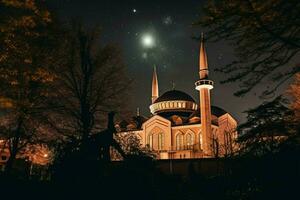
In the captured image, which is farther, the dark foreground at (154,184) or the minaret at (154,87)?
the minaret at (154,87)

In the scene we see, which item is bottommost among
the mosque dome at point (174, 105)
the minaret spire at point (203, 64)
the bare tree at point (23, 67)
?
the bare tree at point (23, 67)

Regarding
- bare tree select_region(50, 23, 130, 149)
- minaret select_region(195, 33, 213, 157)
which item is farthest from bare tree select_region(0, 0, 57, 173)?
minaret select_region(195, 33, 213, 157)

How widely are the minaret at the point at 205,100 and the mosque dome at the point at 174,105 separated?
451 inches

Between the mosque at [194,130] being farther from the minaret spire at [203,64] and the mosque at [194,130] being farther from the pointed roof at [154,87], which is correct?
the pointed roof at [154,87]

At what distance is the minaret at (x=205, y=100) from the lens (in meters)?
49.7

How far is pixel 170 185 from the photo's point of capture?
11.4 metres

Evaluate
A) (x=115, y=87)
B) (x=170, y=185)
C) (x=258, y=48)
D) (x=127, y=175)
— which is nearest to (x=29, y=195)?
(x=127, y=175)

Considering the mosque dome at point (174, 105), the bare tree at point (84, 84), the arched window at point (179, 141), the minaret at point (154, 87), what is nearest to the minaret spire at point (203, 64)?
the arched window at point (179, 141)

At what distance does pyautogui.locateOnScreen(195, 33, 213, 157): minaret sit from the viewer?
4972cm

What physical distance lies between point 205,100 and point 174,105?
13.5 metres

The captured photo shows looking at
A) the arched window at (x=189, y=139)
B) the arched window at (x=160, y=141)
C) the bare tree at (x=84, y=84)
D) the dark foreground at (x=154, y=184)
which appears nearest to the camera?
the dark foreground at (x=154, y=184)

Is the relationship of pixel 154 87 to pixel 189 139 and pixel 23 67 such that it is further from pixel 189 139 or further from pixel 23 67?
pixel 23 67

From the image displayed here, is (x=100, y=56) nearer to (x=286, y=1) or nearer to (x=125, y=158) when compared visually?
(x=125, y=158)

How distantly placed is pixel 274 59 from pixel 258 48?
0.54m
